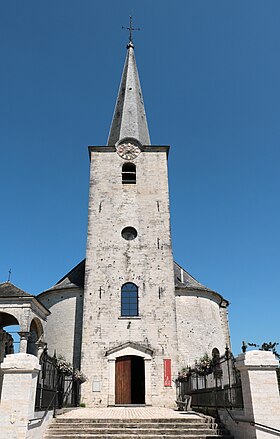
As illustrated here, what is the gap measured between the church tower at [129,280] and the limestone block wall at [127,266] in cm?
5

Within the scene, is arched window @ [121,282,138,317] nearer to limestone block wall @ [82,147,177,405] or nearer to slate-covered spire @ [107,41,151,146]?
limestone block wall @ [82,147,177,405]

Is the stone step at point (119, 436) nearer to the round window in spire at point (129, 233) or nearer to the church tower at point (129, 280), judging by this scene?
the church tower at point (129, 280)

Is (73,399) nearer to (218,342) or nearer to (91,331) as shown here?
(91,331)

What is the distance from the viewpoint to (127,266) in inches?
810

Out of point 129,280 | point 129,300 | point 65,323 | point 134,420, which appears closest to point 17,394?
point 134,420

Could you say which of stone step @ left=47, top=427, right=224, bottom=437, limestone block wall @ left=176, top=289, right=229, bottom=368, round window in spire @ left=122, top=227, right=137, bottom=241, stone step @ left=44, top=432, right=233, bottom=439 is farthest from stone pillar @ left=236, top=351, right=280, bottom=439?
round window in spire @ left=122, top=227, right=137, bottom=241

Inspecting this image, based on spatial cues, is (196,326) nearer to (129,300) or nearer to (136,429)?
(129,300)

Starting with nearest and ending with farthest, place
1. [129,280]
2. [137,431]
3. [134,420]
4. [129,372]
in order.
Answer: [137,431] → [134,420] → [129,372] → [129,280]

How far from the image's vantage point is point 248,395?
320 inches

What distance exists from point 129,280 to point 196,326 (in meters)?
4.52

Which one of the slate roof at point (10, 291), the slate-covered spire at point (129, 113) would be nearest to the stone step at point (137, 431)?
the slate roof at point (10, 291)

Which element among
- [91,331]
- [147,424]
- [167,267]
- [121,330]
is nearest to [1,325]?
[91,331]

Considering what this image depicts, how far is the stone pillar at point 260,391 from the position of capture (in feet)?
25.6

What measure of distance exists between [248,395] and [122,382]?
37.9 ft
